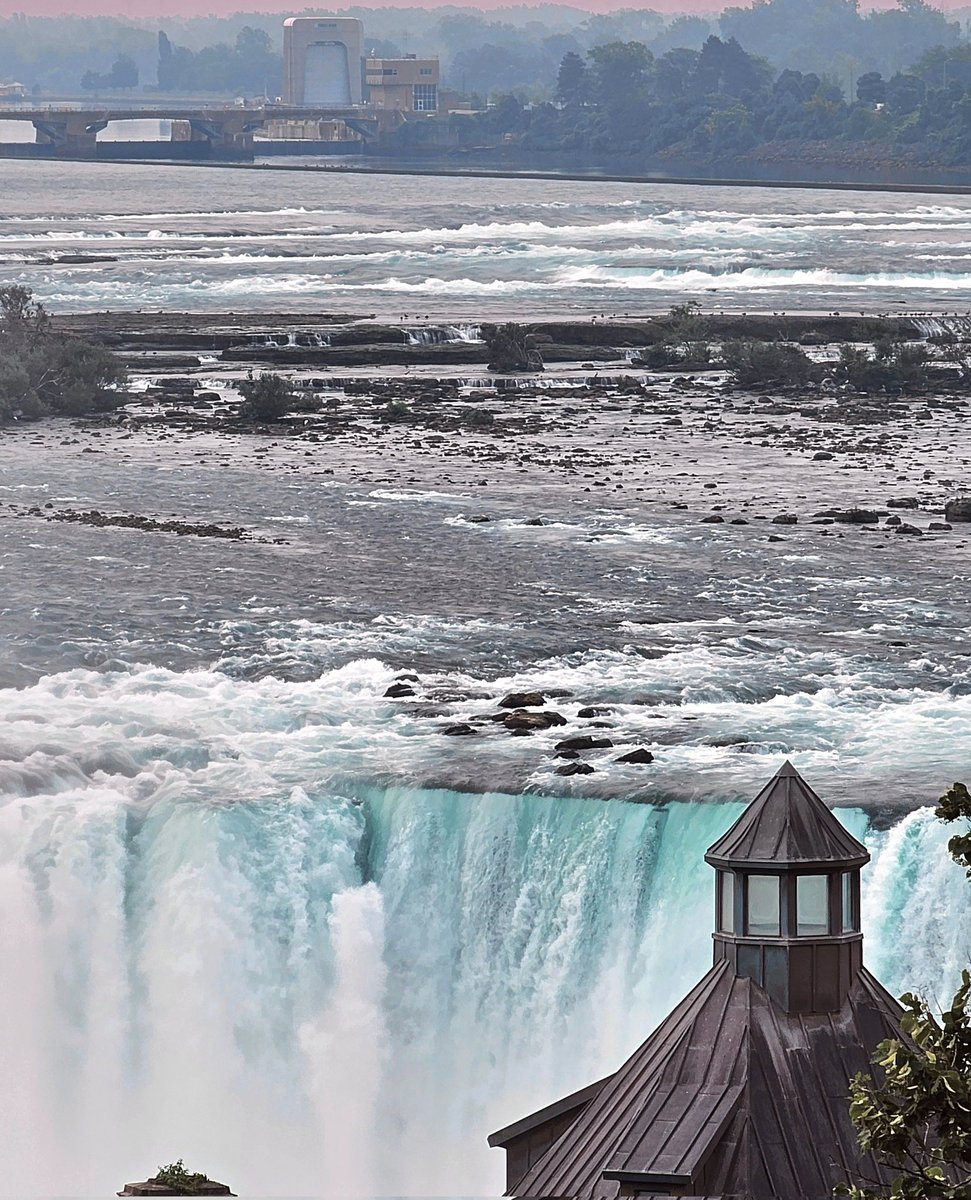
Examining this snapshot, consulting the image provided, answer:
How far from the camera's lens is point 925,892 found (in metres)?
27.7

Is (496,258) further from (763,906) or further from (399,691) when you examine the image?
(763,906)

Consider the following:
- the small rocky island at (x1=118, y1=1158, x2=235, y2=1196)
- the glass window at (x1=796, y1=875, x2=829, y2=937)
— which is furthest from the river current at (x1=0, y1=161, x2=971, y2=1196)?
the glass window at (x1=796, y1=875, x2=829, y2=937)

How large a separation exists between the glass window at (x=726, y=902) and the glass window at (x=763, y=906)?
0.15 meters

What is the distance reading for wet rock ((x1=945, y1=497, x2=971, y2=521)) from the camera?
163 feet

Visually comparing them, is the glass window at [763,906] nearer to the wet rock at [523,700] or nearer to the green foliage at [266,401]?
the wet rock at [523,700]

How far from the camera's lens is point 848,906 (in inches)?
699

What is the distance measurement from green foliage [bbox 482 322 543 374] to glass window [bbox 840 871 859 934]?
206ft

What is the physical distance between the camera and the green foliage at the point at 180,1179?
2428 centimetres

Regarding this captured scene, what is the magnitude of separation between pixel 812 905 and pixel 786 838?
0.50m

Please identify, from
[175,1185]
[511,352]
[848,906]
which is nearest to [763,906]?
[848,906]

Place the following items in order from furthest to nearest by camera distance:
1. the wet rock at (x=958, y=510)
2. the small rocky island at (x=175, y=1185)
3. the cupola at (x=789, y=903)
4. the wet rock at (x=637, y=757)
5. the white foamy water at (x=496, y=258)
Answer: the white foamy water at (x=496, y=258)
the wet rock at (x=958, y=510)
the wet rock at (x=637, y=757)
the small rocky island at (x=175, y=1185)
the cupola at (x=789, y=903)

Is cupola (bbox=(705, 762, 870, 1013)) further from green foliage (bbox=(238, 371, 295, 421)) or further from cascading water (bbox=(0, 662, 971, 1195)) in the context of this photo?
green foliage (bbox=(238, 371, 295, 421))

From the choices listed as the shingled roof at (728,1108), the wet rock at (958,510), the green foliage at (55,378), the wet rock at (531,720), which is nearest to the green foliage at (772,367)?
the green foliage at (55,378)

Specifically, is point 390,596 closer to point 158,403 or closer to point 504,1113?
point 504,1113
